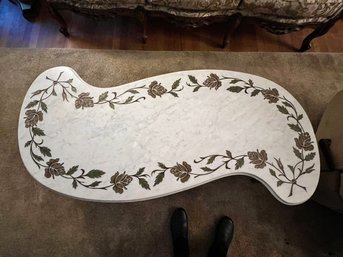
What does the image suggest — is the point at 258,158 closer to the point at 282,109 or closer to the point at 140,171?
the point at 282,109

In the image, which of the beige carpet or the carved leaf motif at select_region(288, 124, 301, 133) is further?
the beige carpet

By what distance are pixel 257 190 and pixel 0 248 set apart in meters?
1.30

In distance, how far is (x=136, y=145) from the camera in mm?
1053

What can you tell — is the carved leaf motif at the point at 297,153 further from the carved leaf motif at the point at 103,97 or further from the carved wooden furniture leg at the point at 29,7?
the carved wooden furniture leg at the point at 29,7

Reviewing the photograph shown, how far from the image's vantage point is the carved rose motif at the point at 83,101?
1131 mm

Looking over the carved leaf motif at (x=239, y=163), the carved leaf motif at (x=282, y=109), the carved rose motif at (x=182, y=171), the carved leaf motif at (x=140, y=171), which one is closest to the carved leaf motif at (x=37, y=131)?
the carved leaf motif at (x=140, y=171)

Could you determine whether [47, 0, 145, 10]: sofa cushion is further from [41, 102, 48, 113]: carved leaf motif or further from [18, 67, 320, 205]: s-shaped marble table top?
[41, 102, 48, 113]: carved leaf motif

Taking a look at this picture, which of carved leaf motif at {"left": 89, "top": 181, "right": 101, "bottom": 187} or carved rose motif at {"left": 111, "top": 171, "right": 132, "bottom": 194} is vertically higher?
carved rose motif at {"left": 111, "top": 171, "right": 132, "bottom": 194}

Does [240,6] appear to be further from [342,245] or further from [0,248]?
[0,248]

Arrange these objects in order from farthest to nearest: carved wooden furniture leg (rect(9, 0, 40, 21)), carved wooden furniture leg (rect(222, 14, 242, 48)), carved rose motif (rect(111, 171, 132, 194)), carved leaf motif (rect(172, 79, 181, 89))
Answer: carved wooden furniture leg (rect(9, 0, 40, 21)), carved wooden furniture leg (rect(222, 14, 242, 48)), carved leaf motif (rect(172, 79, 181, 89)), carved rose motif (rect(111, 171, 132, 194))

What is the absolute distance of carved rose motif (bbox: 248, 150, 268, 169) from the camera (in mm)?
1050

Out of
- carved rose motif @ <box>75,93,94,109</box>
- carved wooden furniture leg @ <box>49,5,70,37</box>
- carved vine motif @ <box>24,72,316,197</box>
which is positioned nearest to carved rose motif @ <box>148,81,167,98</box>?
carved vine motif @ <box>24,72,316,197</box>

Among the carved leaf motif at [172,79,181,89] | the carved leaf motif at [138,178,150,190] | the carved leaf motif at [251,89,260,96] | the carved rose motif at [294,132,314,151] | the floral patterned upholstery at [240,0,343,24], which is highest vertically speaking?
the floral patterned upholstery at [240,0,343,24]

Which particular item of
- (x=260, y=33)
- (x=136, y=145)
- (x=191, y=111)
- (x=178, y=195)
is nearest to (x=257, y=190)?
(x=178, y=195)
